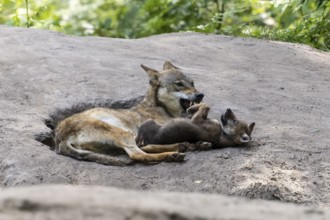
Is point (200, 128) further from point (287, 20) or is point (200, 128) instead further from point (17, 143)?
point (287, 20)

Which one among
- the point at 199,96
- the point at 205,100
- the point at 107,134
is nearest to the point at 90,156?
the point at 107,134

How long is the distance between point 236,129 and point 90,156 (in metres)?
1.44

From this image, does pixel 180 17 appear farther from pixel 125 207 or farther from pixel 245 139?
pixel 125 207

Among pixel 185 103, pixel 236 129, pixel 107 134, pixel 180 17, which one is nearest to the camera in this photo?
pixel 107 134

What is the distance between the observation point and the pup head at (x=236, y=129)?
22.5 feet

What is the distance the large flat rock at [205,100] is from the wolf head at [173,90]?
0.36 meters

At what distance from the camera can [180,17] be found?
15.5 m

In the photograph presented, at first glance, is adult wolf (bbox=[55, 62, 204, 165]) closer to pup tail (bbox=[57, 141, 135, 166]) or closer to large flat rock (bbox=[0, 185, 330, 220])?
pup tail (bbox=[57, 141, 135, 166])

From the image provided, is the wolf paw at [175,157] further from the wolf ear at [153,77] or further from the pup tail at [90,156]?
the wolf ear at [153,77]

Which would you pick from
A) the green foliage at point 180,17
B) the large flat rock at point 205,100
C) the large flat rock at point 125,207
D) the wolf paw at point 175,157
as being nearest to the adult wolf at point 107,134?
the wolf paw at point 175,157

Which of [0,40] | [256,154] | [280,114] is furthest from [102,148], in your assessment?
[0,40]

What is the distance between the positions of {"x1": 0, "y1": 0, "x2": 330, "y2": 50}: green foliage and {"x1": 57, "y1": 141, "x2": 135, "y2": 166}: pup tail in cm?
565

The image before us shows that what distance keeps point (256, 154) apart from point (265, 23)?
944cm

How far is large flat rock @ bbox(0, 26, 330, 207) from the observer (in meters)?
6.08
